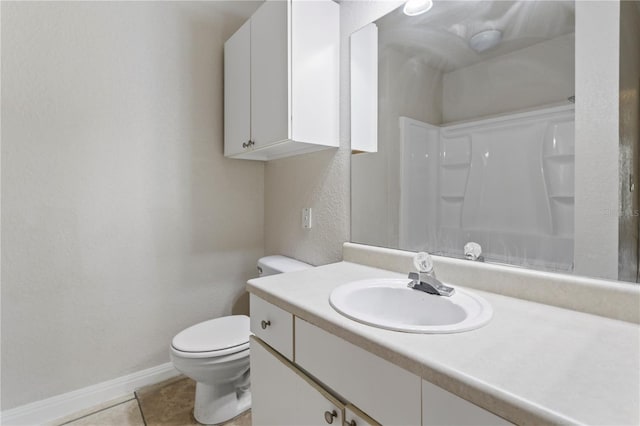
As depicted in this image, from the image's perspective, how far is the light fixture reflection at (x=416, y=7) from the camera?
4.15 feet

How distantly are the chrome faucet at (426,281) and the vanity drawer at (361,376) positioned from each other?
1.19 feet

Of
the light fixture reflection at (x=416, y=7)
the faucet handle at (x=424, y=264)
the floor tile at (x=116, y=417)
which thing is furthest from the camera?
the floor tile at (x=116, y=417)

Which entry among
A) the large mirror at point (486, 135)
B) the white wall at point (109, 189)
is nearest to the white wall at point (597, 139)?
the large mirror at point (486, 135)

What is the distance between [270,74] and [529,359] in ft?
4.90

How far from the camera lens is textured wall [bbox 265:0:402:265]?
1.56 metres

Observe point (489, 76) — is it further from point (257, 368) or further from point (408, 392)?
point (257, 368)

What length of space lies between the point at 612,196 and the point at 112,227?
2.11 metres

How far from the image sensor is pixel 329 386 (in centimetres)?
83

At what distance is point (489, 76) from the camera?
1065 mm

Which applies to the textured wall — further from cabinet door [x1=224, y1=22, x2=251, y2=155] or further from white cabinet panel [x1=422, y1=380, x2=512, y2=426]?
white cabinet panel [x1=422, y1=380, x2=512, y2=426]

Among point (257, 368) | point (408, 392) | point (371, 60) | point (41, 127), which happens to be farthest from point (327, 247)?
point (41, 127)

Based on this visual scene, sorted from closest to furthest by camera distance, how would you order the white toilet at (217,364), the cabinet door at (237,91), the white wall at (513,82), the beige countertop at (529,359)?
the beige countertop at (529,359)
the white wall at (513,82)
the white toilet at (217,364)
the cabinet door at (237,91)

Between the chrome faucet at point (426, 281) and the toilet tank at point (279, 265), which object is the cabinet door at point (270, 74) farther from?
the chrome faucet at point (426, 281)

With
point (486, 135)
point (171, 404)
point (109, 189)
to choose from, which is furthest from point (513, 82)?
point (171, 404)
